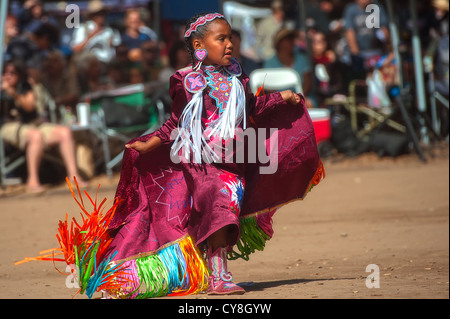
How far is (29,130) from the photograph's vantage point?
33.0 ft

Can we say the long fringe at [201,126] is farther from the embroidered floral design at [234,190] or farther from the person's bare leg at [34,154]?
the person's bare leg at [34,154]

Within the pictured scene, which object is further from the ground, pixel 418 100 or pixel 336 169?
pixel 418 100

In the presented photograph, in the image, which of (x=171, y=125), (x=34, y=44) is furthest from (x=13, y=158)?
(x=171, y=125)

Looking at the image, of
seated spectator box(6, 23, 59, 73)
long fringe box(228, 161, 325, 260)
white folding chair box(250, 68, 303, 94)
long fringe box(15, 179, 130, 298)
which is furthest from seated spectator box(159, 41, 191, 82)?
long fringe box(15, 179, 130, 298)

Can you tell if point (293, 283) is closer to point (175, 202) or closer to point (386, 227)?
point (175, 202)

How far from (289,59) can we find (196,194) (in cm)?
770

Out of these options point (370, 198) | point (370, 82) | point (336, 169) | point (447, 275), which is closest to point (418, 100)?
point (370, 82)

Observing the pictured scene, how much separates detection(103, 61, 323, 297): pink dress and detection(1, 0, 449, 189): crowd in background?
608 cm

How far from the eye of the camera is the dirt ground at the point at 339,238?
15.7 ft

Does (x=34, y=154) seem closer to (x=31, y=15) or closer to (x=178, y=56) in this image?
(x=178, y=56)

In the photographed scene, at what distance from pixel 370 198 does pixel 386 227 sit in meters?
1.44

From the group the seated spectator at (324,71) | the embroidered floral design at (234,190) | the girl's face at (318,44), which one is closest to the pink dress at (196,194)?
the embroidered floral design at (234,190)

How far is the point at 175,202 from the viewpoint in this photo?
457 centimetres

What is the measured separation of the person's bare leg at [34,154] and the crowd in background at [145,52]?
291mm
